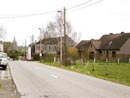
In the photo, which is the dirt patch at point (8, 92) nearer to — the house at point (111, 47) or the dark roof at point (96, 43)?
the house at point (111, 47)

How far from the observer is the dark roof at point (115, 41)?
309ft

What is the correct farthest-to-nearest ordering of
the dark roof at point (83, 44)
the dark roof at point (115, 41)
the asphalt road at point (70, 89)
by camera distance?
the dark roof at point (83, 44)
the dark roof at point (115, 41)
the asphalt road at point (70, 89)

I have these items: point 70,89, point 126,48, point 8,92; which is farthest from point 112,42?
point 8,92

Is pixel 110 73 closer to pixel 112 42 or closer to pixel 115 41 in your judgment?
pixel 115 41

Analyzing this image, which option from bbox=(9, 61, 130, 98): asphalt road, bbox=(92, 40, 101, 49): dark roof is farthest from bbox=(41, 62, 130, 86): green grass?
bbox=(92, 40, 101, 49): dark roof

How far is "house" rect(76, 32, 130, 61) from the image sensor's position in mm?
88625

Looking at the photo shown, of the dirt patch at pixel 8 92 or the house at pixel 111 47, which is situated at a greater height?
the house at pixel 111 47

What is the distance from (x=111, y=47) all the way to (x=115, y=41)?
78.6 inches

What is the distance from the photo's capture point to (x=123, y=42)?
93.4 metres

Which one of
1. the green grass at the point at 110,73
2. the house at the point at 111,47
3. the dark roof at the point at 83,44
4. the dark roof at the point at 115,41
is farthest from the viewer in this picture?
the dark roof at the point at 83,44

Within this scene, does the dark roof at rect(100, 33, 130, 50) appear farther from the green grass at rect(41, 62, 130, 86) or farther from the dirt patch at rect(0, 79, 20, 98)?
the dirt patch at rect(0, 79, 20, 98)

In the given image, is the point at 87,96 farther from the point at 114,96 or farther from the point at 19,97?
the point at 19,97

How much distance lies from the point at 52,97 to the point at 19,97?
1358 mm

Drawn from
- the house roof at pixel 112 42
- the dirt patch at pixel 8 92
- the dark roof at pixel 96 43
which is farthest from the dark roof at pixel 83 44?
the dirt patch at pixel 8 92
